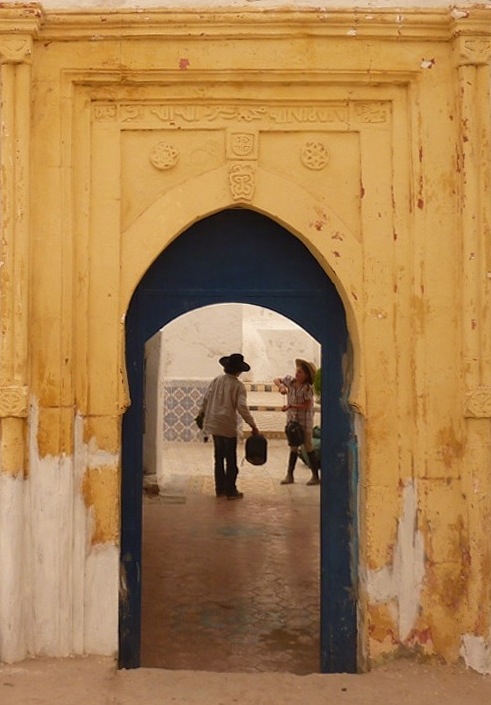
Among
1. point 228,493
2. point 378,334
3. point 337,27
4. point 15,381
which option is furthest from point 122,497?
point 228,493

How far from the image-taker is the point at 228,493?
934 cm

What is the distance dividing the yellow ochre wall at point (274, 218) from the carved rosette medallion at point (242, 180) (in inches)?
0.4

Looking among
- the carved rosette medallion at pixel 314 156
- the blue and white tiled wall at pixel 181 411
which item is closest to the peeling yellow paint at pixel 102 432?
the carved rosette medallion at pixel 314 156

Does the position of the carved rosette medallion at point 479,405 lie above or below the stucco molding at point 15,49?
Answer: below

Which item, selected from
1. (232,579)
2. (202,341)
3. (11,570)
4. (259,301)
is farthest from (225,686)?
(202,341)

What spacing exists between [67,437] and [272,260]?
1454 millimetres

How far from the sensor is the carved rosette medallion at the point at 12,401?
12.1 ft

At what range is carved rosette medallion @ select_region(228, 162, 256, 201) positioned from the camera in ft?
12.8

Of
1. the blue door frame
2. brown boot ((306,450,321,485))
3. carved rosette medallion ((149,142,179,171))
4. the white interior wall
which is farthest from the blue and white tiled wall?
carved rosette medallion ((149,142,179,171))

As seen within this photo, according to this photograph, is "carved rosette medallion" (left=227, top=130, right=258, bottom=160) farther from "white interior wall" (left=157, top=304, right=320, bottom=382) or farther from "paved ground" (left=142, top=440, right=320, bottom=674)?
"white interior wall" (left=157, top=304, right=320, bottom=382)

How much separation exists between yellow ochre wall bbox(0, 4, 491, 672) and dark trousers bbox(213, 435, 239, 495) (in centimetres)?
533

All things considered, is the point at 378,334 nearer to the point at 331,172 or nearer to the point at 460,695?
the point at 331,172

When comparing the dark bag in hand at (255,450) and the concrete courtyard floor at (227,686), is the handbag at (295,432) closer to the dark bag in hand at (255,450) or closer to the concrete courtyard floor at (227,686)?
the dark bag in hand at (255,450)

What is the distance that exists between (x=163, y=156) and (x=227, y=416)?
18.0ft
